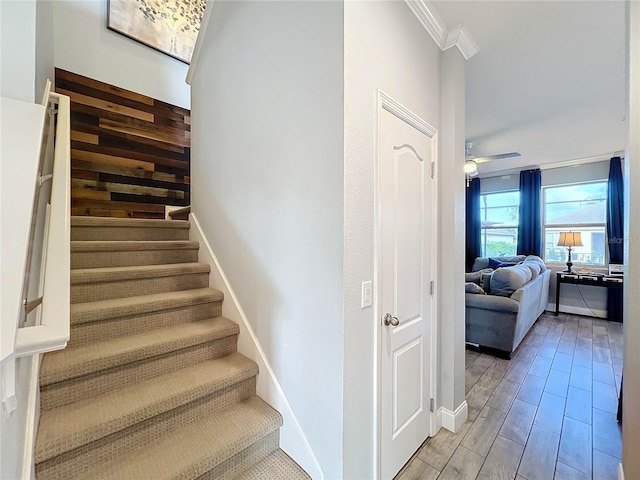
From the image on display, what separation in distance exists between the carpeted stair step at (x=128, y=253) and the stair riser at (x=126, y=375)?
0.94 m

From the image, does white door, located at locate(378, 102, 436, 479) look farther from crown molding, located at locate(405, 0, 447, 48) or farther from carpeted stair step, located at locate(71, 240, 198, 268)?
carpeted stair step, located at locate(71, 240, 198, 268)

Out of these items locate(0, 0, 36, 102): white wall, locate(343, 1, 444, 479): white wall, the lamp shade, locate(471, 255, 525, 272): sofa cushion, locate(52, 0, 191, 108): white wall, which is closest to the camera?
locate(0, 0, 36, 102): white wall

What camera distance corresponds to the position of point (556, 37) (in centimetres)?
201

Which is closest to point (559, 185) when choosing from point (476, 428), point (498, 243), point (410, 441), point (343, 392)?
point (498, 243)

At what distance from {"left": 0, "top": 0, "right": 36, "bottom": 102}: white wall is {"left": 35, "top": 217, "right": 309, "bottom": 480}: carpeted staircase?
44.7 inches

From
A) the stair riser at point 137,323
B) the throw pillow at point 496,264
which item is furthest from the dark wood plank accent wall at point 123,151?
the throw pillow at point 496,264

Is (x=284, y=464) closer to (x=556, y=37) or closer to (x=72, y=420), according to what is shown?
(x=72, y=420)

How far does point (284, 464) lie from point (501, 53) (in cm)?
326

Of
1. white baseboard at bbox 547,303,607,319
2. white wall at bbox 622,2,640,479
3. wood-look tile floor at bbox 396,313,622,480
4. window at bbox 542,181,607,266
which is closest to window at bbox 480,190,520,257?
window at bbox 542,181,607,266

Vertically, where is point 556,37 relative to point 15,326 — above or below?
above

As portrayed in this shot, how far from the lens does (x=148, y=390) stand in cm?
143

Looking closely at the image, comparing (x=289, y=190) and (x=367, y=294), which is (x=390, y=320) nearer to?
(x=367, y=294)

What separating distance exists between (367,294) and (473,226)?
20.1ft

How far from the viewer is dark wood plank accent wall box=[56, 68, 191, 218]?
295 cm
